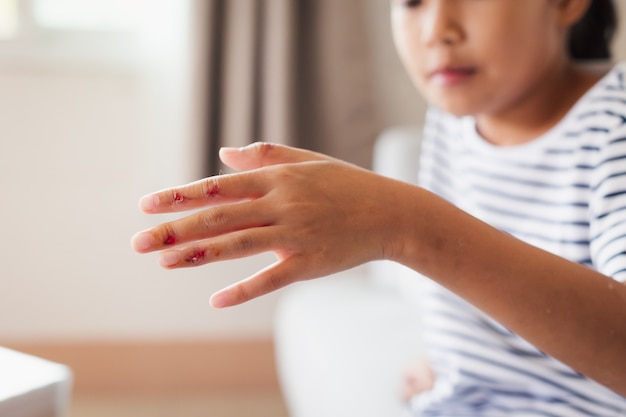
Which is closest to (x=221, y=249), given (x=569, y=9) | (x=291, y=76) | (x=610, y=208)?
(x=610, y=208)

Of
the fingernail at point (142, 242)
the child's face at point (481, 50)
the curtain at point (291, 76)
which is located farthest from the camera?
the curtain at point (291, 76)

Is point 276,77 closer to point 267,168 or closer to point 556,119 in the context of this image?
point 556,119

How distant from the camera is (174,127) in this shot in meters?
1.89

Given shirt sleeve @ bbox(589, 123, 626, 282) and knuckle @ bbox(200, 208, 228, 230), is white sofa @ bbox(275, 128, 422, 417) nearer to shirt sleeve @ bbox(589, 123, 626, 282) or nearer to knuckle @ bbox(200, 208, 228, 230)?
shirt sleeve @ bbox(589, 123, 626, 282)

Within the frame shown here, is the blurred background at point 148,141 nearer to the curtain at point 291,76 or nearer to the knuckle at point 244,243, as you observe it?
the curtain at point 291,76

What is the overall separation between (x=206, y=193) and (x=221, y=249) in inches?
1.7

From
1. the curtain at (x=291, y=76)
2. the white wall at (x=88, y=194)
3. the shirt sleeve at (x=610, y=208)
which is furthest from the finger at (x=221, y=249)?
the white wall at (x=88, y=194)

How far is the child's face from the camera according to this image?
2.80 feet

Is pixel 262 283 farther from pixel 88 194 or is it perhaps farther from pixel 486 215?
pixel 88 194

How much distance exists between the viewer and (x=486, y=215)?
951 mm

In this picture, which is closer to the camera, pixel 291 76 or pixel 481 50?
pixel 481 50

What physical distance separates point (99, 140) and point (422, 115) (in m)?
0.89

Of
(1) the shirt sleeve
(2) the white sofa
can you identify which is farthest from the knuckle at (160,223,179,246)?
(2) the white sofa

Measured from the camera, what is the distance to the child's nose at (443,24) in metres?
0.86
